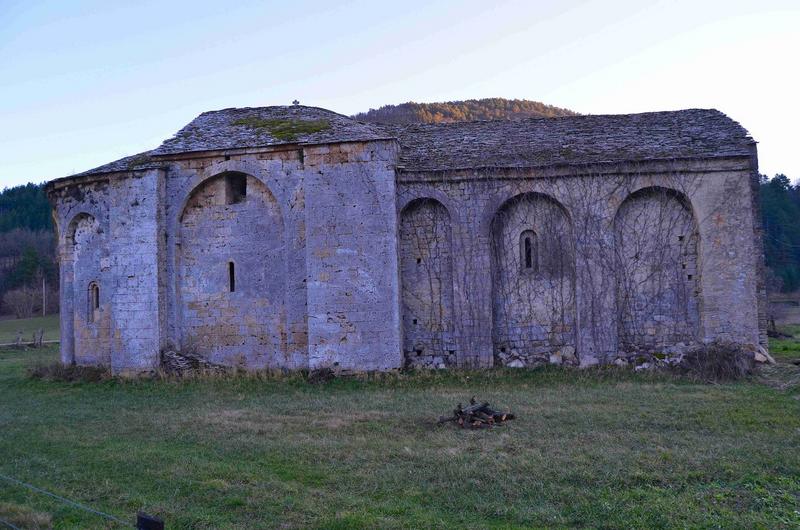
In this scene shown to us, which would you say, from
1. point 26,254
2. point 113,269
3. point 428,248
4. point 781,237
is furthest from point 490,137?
point 26,254

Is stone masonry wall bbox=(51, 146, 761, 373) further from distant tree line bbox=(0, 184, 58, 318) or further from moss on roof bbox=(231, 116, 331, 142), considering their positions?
distant tree line bbox=(0, 184, 58, 318)

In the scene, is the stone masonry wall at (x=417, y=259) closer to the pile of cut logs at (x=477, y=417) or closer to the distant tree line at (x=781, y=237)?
the pile of cut logs at (x=477, y=417)

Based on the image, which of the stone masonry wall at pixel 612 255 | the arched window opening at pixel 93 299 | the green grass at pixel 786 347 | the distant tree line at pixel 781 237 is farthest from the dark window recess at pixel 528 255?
the distant tree line at pixel 781 237

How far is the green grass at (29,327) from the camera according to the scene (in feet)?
127

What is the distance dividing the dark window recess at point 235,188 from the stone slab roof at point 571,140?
4.15 meters

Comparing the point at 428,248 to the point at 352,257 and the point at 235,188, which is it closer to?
the point at 352,257

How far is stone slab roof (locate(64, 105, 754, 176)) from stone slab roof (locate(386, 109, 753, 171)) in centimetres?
2

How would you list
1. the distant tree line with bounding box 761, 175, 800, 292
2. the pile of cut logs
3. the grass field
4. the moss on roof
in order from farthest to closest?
the distant tree line with bounding box 761, 175, 800, 292 < the moss on roof < the pile of cut logs < the grass field

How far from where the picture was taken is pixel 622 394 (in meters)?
12.6

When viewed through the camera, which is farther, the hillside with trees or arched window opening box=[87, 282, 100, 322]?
the hillside with trees

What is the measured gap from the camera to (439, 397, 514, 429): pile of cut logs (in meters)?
10.2

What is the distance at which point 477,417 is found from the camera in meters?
10.4

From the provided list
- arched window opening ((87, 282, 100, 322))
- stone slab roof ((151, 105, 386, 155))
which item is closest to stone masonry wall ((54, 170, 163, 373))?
arched window opening ((87, 282, 100, 322))

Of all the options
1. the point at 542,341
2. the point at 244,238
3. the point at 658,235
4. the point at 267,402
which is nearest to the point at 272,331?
the point at 244,238
